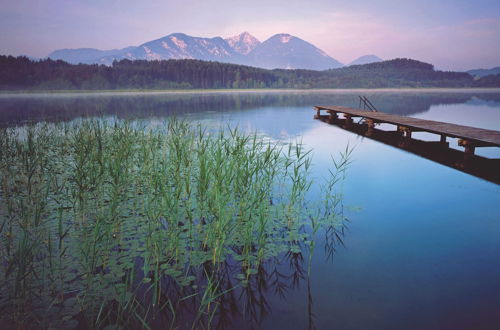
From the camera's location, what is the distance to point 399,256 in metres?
5.15

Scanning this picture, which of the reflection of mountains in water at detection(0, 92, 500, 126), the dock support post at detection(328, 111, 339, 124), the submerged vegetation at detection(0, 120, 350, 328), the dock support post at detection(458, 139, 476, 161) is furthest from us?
the reflection of mountains in water at detection(0, 92, 500, 126)

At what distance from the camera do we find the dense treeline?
381 feet

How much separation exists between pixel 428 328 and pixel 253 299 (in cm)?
203

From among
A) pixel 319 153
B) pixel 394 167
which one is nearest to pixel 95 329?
pixel 394 167

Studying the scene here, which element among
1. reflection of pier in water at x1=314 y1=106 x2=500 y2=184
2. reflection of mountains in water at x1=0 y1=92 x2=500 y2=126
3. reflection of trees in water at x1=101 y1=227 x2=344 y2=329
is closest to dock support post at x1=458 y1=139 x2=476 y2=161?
reflection of pier in water at x1=314 y1=106 x2=500 y2=184

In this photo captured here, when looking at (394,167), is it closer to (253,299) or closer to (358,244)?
(358,244)

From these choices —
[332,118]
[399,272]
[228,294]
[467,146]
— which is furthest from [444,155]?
[332,118]

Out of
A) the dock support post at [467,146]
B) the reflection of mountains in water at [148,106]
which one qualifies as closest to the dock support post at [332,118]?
the reflection of mountains in water at [148,106]

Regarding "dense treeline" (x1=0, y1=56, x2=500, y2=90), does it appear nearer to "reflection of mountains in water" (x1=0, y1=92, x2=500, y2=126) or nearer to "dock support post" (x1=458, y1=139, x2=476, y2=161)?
"reflection of mountains in water" (x1=0, y1=92, x2=500, y2=126)

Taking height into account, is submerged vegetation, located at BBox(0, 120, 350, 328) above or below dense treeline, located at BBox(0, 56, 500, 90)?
below

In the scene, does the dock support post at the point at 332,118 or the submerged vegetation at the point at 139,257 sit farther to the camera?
the dock support post at the point at 332,118

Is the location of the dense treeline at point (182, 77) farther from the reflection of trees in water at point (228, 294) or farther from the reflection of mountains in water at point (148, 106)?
the reflection of trees in water at point (228, 294)

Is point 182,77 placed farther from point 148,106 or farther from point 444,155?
point 444,155

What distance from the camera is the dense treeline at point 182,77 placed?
11625 centimetres
